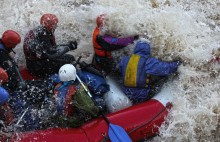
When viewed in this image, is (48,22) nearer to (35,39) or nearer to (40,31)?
(40,31)

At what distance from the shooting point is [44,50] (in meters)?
5.09

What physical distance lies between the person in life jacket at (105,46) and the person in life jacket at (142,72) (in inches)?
16.1

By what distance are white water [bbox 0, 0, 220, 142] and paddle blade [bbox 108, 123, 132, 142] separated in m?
0.46

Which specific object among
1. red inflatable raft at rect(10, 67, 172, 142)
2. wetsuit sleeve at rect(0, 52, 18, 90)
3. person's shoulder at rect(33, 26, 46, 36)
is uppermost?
person's shoulder at rect(33, 26, 46, 36)

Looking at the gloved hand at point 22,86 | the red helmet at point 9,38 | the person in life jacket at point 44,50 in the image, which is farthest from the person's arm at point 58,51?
the gloved hand at point 22,86

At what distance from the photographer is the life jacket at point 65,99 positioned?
13.7ft

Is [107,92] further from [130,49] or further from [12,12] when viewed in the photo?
[12,12]

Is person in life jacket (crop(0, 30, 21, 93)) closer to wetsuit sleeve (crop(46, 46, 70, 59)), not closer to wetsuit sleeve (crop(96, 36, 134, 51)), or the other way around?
wetsuit sleeve (crop(46, 46, 70, 59))

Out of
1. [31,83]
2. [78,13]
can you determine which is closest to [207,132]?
[31,83]

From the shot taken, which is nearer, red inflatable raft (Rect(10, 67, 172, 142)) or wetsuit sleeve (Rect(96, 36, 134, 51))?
red inflatable raft (Rect(10, 67, 172, 142))

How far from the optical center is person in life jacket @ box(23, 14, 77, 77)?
5066 millimetres

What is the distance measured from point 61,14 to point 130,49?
1904mm

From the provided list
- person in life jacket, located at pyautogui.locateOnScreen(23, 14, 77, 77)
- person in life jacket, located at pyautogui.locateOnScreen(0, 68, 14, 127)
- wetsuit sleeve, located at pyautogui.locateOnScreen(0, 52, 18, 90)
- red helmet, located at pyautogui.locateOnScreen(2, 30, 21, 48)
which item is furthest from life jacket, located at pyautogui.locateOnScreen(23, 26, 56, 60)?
person in life jacket, located at pyautogui.locateOnScreen(0, 68, 14, 127)

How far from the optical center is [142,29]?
5652mm
